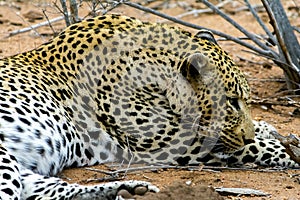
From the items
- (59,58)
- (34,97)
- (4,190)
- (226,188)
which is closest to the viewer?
(4,190)

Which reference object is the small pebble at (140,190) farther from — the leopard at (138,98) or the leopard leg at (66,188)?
the leopard at (138,98)

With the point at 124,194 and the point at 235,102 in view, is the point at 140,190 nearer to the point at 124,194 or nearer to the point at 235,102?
the point at 124,194

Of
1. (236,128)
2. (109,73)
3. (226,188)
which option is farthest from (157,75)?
(226,188)

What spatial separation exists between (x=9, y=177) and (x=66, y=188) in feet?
Answer: 1.41

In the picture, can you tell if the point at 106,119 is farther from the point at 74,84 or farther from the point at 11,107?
the point at 11,107

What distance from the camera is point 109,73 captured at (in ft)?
20.9

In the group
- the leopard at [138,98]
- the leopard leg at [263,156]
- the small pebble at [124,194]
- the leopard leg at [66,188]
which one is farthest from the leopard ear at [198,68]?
the small pebble at [124,194]

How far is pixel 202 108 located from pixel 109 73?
881 mm

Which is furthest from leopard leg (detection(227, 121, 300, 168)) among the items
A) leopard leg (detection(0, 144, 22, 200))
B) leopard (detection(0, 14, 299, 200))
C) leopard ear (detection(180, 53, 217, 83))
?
leopard leg (detection(0, 144, 22, 200))

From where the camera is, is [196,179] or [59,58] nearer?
[196,179]

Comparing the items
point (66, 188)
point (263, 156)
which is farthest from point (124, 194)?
point (263, 156)

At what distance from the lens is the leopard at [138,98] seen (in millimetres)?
6160

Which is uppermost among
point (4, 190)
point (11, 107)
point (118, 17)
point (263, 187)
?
point (118, 17)

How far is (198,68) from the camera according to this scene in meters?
6.06
